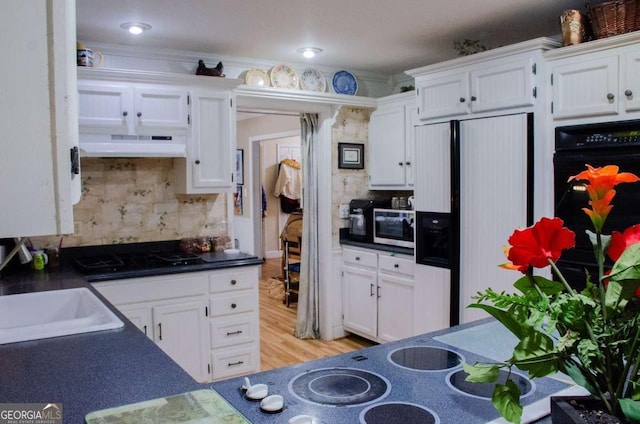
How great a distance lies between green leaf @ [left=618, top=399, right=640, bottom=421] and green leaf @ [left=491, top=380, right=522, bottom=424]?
149 mm

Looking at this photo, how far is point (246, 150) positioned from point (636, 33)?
5846 mm

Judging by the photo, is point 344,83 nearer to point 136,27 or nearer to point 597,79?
point 136,27

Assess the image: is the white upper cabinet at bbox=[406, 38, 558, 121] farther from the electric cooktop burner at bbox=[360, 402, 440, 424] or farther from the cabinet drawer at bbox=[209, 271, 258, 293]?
the electric cooktop burner at bbox=[360, 402, 440, 424]

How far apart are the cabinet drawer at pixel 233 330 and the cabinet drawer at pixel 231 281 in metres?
0.19

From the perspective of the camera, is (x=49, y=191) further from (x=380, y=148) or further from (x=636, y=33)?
(x=380, y=148)

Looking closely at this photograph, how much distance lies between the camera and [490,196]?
10.5 ft

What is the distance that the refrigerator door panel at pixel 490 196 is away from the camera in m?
3.04

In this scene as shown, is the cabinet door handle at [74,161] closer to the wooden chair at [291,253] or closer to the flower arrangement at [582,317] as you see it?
the flower arrangement at [582,317]

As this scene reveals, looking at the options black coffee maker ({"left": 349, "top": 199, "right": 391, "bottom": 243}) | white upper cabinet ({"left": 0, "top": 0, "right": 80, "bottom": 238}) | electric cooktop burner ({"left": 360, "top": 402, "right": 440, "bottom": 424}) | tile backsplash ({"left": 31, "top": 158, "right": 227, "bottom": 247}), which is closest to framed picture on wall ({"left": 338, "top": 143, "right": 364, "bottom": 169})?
black coffee maker ({"left": 349, "top": 199, "right": 391, "bottom": 243})

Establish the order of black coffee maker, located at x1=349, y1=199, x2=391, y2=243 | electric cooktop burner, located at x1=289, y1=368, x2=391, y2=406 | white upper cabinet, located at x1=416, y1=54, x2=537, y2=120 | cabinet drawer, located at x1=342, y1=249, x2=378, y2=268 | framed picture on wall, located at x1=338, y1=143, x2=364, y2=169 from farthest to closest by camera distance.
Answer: framed picture on wall, located at x1=338, y1=143, x2=364, y2=169 < black coffee maker, located at x1=349, y1=199, x2=391, y2=243 < cabinet drawer, located at x1=342, y1=249, x2=378, y2=268 < white upper cabinet, located at x1=416, y1=54, x2=537, y2=120 < electric cooktop burner, located at x1=289, y1=368, x2=391, y2=406

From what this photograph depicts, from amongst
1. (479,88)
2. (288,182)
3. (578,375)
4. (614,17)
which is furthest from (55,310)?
(288,182)

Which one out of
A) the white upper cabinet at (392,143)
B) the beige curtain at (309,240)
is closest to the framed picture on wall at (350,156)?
the white upper cabinet at (392,143)

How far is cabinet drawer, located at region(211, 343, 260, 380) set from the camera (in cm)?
339

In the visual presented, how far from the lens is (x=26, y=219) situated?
690mm
